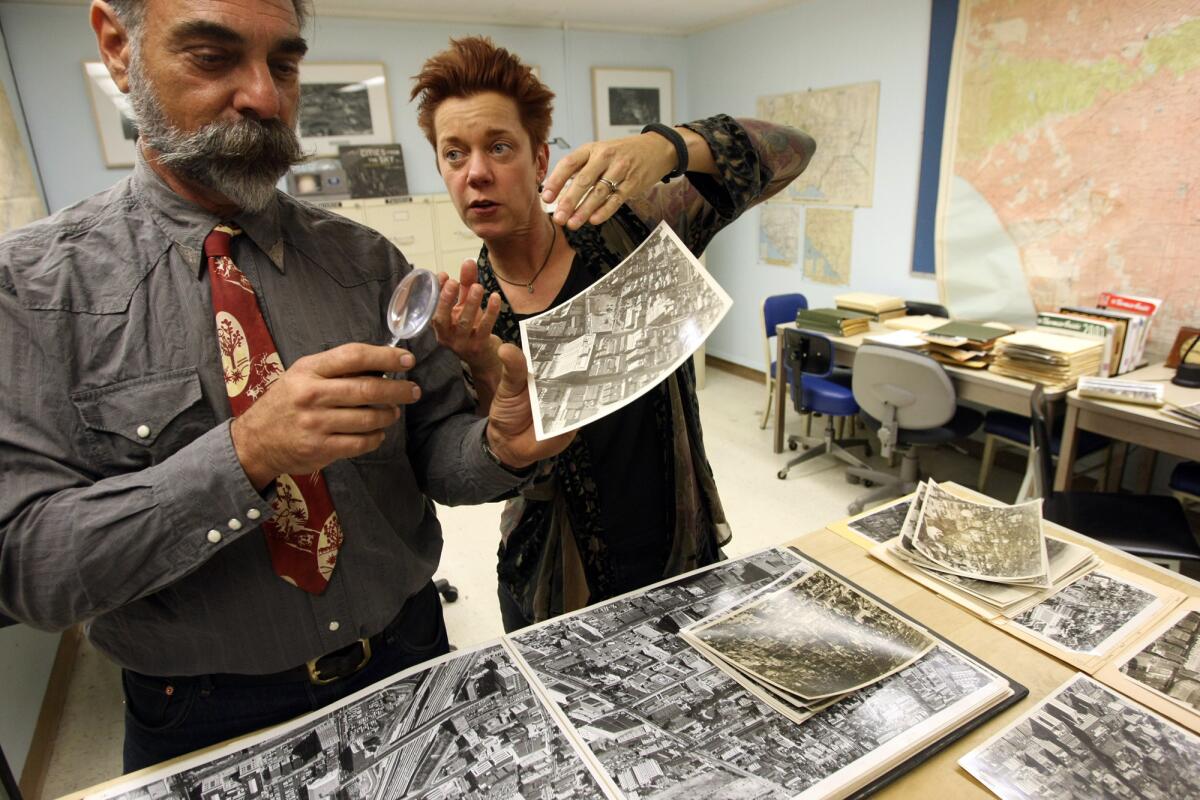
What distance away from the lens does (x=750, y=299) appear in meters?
5.11

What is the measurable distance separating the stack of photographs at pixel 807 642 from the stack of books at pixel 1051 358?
6.87 ft

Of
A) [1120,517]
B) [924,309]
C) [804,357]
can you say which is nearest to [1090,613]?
[1120,517]

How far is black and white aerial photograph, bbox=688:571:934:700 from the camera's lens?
796mm

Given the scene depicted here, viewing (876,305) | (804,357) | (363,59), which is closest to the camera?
(804,357)

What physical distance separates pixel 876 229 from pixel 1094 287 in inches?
49.5

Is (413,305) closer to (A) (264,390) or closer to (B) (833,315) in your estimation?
(A) (264,390)

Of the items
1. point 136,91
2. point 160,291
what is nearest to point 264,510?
point 160,291

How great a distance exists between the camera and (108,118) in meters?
3.64

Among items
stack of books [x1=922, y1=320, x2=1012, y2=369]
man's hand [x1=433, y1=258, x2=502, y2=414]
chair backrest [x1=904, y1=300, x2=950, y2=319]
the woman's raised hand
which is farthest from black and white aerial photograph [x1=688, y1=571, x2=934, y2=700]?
chair backrest [x1=904, y1=300, x2=950, y2=319]

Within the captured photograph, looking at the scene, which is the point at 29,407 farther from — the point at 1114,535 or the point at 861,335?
the point at 861,335

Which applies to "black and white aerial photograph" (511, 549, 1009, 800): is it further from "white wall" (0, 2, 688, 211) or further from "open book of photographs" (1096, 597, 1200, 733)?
"white wall" (0, 2, 688, 211)

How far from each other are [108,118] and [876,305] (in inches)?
176

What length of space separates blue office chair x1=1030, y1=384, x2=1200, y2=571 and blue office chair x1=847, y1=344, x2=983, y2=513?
570 millimetres

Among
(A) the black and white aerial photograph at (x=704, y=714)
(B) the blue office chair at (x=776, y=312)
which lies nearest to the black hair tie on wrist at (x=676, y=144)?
(A) the black and white aerial photograph at (x=704, y=714)
